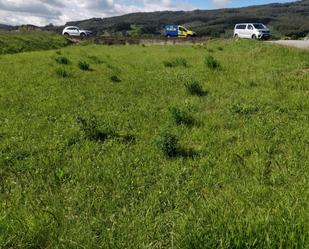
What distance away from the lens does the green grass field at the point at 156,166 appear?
14.4ft

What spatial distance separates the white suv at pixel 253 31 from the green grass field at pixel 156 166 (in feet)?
131

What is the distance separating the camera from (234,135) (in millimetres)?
8312

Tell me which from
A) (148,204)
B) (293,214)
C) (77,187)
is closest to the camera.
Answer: (293,214)

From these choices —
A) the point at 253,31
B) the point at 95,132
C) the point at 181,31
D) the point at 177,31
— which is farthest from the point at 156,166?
the point at 177,31

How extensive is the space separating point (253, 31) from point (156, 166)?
163 feet

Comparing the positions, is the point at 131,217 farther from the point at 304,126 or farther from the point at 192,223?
the point at 304,126

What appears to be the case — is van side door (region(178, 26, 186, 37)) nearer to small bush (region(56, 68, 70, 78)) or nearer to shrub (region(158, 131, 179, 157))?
small bush (region(56, 68, 70, 78))

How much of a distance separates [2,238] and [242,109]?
24.0 ft

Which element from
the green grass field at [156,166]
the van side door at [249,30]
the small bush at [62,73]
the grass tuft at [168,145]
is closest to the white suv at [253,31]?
the van side door at [249,30]

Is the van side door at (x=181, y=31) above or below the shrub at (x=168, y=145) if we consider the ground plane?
below

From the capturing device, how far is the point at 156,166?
22.2 feet

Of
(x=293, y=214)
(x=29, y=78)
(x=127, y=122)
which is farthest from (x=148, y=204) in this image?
(x=29, y=78)

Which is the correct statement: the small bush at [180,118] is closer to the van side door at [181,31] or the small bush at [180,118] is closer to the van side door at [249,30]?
the van side door at [249,30]

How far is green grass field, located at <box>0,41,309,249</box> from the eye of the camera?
4.40 meters
